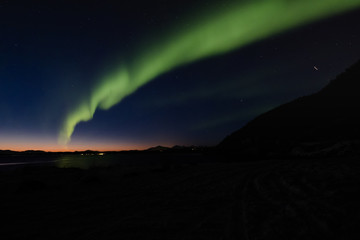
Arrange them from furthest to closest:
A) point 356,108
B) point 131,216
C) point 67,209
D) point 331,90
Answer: point 331,90
point 356,108
point 67,209
point 131,216

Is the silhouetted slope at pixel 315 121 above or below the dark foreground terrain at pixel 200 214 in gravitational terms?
above

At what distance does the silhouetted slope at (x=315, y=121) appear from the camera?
5641 centimetres

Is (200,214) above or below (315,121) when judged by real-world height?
below

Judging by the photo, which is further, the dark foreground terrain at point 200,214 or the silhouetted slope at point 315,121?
the silhouetted slope at point 315,121

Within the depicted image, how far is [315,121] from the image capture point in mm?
77688

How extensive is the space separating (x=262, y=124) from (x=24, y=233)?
126 m

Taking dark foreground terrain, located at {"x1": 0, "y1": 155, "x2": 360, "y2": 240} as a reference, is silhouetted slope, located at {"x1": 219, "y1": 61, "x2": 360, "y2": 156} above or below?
above

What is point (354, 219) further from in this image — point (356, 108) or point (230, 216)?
point (356, 108)

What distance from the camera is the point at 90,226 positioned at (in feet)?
17.2

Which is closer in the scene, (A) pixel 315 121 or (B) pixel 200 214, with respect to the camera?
(B) pixel 200 214

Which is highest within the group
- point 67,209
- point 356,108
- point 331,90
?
point 331,90

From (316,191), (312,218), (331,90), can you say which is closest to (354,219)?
(312,218)

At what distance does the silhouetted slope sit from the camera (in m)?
56.4

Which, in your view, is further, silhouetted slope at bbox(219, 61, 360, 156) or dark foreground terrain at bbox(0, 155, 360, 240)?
silhouetted slope at bbox(219, 61, 360, 156)
